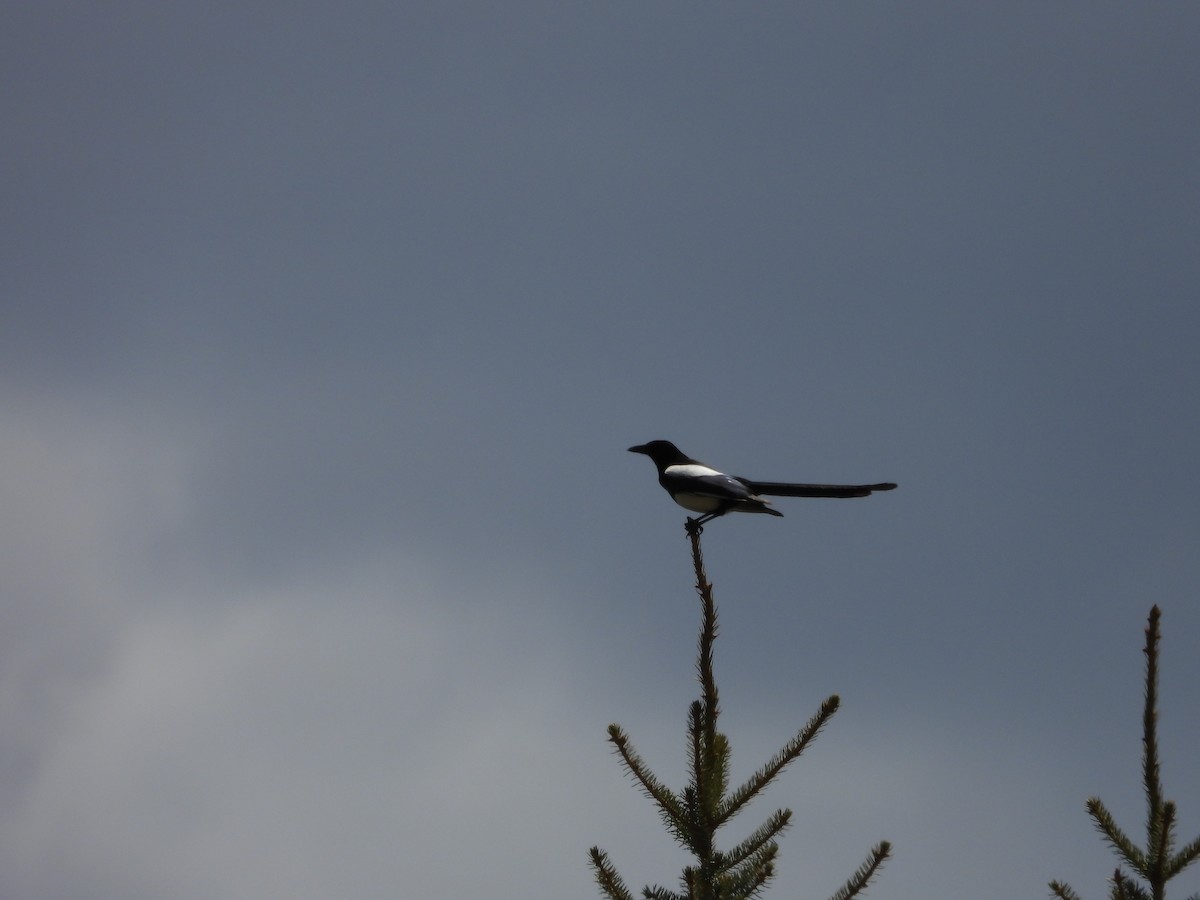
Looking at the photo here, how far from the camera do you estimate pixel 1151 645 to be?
404cm

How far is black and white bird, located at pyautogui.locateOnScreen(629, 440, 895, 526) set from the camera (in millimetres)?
9570

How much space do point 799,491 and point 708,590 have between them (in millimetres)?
4933

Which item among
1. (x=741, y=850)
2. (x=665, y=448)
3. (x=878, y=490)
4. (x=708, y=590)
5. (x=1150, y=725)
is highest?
(x=665, y=448)

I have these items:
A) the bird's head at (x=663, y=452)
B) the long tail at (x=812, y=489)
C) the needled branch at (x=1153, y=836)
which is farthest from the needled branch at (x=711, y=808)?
the bird's head at (x=663, y=452)

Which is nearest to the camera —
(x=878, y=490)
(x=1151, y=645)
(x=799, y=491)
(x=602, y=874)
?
(x=1151, y=645)

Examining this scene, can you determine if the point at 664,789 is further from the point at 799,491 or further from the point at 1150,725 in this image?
the point at 799,491

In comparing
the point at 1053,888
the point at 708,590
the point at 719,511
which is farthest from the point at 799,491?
the point at 1053,888

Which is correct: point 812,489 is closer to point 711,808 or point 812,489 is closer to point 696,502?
point 696,502

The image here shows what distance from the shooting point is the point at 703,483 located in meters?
10.1

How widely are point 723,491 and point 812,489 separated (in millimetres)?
823

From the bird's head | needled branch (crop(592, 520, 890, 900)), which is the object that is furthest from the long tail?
needled branch (crop(592, 520, 890, 900))

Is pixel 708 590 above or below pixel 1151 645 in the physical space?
above

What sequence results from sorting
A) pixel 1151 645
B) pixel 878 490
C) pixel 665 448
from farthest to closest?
1. pixel 665 448
2. pixel 878 490
3. pixel 1151 645

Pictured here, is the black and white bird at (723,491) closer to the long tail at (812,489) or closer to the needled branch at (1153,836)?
the long tail at (812,489)
